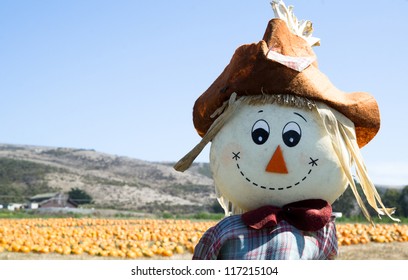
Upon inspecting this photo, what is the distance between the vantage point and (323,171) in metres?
3.71

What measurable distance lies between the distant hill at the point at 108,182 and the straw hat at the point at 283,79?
3348 centimetres

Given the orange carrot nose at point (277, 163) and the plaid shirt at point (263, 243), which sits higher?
the orange carrot nose at point (277, 163)

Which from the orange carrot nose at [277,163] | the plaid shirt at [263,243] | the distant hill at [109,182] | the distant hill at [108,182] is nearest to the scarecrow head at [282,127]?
the orange carrot nose at [277,163]

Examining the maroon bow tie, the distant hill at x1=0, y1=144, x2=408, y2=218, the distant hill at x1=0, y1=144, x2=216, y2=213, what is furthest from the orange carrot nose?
the distant hill at x1=0, y1=144, x2=216, y2=213

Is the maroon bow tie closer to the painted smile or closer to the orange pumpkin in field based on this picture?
the painted smile

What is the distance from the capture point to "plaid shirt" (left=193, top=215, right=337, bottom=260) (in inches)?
141

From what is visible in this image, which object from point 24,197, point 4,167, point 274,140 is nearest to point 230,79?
point 274,140

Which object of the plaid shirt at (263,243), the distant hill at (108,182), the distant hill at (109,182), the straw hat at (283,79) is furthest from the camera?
the distant hill at (108,182)

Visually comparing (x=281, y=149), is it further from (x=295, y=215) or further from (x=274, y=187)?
(x=295, y=215)

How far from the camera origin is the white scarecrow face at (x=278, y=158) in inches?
143

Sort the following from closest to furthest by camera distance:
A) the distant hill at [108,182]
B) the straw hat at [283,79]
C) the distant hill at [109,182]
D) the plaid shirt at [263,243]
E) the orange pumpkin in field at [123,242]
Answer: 1. the plaid shirt at [263,243]
2. the straw hat at [283,79]
3. the orange pumpkin in field at [123,242]
4. the distant hill at [109,182]
5. the distant hill at [108,182]

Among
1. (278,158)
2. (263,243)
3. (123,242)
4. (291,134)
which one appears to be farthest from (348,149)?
(123,242)

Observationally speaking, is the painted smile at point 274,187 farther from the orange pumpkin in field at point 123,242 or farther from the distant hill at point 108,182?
the distant hill at point 108,182
